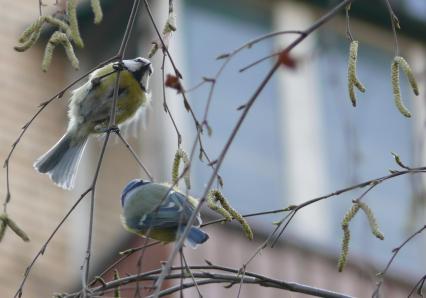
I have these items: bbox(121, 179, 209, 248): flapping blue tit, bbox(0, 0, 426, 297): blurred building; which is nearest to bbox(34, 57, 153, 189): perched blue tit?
bbox(121, 179, 209, 248): flapping blue tit

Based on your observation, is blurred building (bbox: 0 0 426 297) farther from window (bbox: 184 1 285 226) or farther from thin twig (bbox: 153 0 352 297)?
thin twig (bbox: 153 0 352 297)

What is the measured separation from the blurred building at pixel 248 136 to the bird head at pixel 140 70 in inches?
64.8

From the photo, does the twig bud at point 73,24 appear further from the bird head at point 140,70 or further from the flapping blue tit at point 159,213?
the bird head at point 140,70

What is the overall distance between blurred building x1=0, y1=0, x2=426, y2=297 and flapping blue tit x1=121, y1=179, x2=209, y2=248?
2.95m

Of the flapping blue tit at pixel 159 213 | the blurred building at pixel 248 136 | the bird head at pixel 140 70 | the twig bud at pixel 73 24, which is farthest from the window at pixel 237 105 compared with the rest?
the twig bud at pixel 73 24

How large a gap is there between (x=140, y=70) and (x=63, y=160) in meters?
0.46

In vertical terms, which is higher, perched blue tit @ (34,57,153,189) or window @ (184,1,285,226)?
window @ (184,1,285,226)

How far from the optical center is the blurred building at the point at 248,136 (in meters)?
6.23

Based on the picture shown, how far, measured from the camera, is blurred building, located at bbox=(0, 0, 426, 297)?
20.4 feet

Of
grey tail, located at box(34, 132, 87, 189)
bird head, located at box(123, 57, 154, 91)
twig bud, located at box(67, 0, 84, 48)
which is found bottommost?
grey tail, located at box(34, 132, 87, 189)

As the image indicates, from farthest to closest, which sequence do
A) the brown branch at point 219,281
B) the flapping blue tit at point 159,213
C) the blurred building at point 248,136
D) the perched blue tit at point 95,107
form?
1. the blurred building at point 248,136
2. the perched blue tit at point 95,107
3. the flapping blue tit at point 159,213
4. the brown branch at point 219,281

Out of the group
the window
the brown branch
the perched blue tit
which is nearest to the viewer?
the brown branch

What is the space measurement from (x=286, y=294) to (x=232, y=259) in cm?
34

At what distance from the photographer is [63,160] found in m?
4.28
